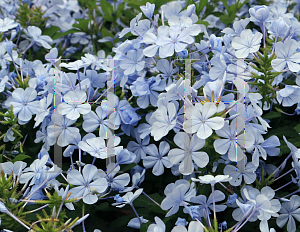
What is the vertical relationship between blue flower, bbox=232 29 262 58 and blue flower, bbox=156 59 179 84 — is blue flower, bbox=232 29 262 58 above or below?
above

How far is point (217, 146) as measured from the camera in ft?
2.92

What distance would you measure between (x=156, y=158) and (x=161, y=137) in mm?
182

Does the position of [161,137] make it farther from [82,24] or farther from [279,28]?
[82,24]

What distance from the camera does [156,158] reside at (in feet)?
3.56

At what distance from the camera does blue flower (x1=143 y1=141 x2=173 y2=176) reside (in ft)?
3.50

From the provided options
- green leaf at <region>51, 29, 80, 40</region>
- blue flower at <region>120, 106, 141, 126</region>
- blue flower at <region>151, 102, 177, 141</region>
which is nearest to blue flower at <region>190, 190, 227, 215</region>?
blue flower at <region>151, 102, 177, 141</region>

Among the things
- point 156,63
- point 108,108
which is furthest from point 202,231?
point 156,63

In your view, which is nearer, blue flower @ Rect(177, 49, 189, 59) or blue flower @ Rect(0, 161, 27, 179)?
blue flower @ Rect(0, 161, 27, 179)

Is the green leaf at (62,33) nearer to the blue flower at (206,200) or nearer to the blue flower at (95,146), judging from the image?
the blue flower at (95,146)

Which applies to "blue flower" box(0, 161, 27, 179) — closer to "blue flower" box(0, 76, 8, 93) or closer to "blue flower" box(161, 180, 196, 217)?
"blue flower" box(0, 76, 8, 93)

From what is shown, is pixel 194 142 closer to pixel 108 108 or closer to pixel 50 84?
pixel 108 108

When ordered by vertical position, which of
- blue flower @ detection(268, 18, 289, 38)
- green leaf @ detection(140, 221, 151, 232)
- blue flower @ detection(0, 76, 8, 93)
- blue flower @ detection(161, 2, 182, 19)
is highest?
blue flower @ detection(161, 2, 182, 19)

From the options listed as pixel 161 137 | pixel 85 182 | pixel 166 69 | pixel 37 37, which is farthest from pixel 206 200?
pixel 37 37

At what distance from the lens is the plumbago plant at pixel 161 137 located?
0.89 metres
